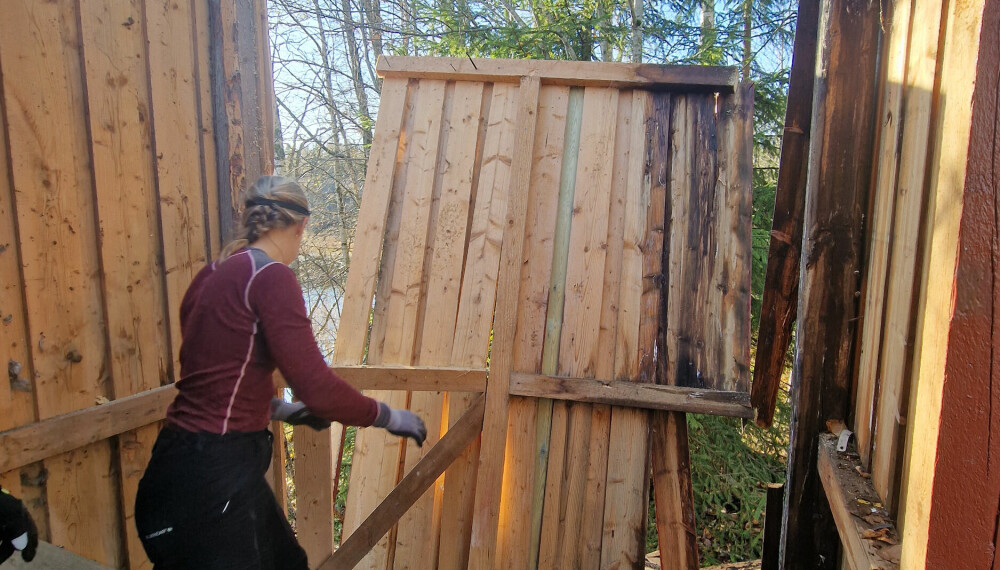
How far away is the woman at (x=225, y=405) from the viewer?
2045mm

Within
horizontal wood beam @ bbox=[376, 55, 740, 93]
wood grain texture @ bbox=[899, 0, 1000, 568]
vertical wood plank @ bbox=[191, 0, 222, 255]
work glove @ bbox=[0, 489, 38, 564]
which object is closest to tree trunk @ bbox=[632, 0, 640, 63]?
horizontal wood beam @ bbox=[376, 55, 740, 93]

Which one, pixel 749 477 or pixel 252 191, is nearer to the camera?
pixel 252 191

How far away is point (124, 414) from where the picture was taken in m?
2.69

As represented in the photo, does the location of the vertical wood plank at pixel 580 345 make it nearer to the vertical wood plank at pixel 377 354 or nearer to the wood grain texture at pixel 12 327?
the vertical wood plank at pixel 377 354

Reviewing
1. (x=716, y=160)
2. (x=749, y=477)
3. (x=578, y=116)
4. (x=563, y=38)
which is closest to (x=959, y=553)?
(x=716, y=160)

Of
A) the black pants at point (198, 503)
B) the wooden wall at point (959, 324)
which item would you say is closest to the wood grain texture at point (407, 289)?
the black pants at point (198, 503)

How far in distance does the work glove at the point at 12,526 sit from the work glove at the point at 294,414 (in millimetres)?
1004

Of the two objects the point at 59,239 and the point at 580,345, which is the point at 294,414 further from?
the point at 580,345

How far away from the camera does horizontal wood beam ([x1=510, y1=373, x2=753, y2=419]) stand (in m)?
3.03

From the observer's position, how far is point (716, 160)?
3.27 m

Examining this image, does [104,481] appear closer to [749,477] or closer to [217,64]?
[217,64]

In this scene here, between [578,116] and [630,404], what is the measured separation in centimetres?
157

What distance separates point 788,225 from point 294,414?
2.27 m

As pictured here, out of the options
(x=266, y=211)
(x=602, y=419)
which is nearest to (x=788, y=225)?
(x=602, y=419)
